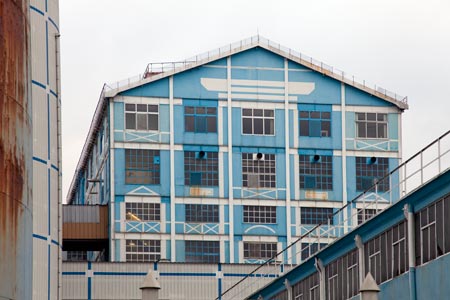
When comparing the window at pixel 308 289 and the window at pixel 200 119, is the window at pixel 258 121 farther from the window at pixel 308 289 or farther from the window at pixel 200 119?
the window at pixel 308 289

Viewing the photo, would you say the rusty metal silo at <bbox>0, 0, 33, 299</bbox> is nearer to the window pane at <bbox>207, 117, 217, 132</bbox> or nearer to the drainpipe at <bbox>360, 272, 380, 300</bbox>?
the drainpipe at <bbox>360, 272, 380, 300</bbox>

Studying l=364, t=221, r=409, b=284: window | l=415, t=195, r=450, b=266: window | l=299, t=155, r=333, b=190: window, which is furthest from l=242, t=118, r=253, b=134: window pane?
l=415, t=195, r=450, b=266: window

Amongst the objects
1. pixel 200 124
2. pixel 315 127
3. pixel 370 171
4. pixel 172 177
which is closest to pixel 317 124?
pixel 315 127

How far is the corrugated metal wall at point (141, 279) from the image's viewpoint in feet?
307

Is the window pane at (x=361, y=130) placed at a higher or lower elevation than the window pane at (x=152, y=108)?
lower

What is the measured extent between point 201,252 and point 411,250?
5139 cm

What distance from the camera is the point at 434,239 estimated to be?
48.4 m

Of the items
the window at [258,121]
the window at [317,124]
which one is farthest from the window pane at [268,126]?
the window at [317,124]

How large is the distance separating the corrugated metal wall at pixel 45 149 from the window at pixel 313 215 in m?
30.4

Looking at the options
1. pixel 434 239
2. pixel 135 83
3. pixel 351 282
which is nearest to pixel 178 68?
pixel 135 83

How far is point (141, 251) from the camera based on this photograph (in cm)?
9975

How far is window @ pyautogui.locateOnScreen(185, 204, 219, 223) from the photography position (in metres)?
101

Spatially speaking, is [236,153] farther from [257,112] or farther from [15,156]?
[15,156]

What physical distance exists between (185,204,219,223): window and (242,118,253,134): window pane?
6.78m
